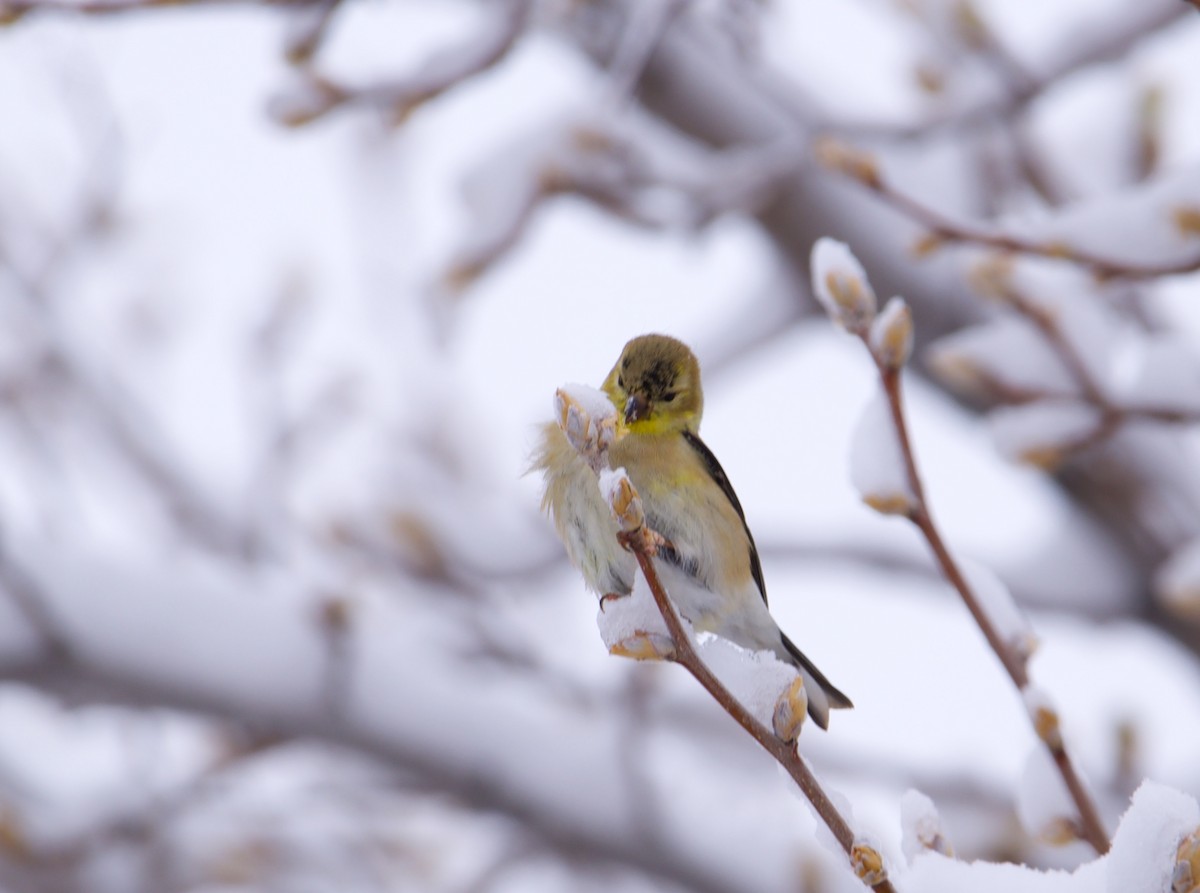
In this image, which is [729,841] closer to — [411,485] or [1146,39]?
[1146,39]

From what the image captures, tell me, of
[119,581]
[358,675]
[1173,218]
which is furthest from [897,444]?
[119,581]

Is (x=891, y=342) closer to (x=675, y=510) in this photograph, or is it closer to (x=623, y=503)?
(x=623, y=503)

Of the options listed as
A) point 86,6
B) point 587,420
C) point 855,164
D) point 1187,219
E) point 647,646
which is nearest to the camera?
point 587,420

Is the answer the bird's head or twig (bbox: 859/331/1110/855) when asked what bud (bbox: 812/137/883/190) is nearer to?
the bird's head

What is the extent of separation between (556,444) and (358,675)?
129 centimetres

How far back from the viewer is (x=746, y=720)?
3.34ft

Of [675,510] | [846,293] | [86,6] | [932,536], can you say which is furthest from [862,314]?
[86,6]

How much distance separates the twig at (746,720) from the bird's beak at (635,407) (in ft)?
2.11

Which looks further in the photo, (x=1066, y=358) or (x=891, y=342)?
(x=1066, y=358)

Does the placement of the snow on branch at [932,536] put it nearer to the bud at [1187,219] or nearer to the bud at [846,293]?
the bud at [846,293]

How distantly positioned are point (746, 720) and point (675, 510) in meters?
0.89

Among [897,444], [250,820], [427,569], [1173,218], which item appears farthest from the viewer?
[427,569]

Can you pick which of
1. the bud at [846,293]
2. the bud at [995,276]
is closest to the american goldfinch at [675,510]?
the bud at [846,293]

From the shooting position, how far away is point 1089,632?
3.64 m
